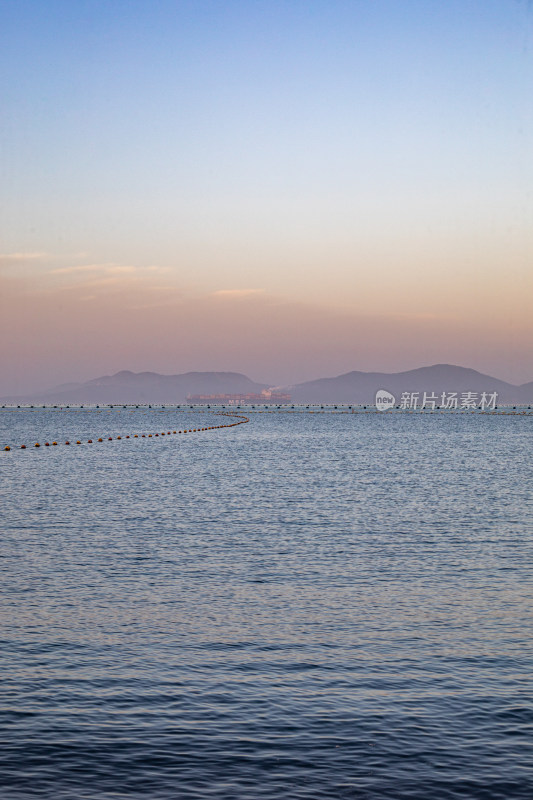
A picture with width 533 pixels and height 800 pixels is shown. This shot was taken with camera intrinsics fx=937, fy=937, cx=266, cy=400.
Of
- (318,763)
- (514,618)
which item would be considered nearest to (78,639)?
(318,763)

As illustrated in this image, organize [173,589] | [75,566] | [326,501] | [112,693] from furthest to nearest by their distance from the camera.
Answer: [326,501] → [75,566] → [173,589] → [112,693]

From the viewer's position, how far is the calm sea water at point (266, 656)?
13242 millimetres

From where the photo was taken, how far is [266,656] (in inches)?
749

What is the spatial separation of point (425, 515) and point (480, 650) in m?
25.1

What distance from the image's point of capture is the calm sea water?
43.4 ft

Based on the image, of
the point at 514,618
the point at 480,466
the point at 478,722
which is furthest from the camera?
the point at 480,466

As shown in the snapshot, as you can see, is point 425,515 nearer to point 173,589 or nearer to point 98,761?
point 173,589

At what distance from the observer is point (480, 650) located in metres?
19.6

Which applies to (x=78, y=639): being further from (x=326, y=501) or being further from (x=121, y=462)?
(x=121, y=462)

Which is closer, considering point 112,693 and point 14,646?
point 112,693

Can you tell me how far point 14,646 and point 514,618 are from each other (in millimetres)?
11567

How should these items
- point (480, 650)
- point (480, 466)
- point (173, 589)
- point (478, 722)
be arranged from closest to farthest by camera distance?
point (478, 722)
point (480, 650)
point (173, 589)
point (480, 466)

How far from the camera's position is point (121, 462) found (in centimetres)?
8788

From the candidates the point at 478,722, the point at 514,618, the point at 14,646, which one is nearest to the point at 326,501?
the point at 514,618
